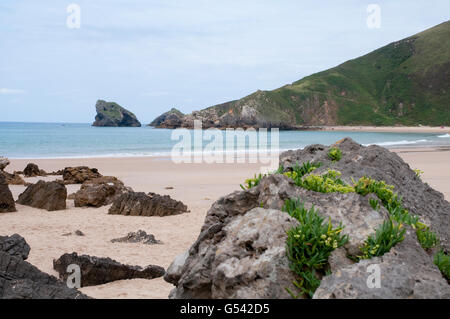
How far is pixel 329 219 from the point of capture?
11.3 ft

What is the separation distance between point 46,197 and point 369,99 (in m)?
184

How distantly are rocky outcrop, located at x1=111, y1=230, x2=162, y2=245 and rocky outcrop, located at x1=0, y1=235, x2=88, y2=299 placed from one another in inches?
113

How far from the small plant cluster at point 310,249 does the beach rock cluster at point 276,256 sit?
0.06 metres

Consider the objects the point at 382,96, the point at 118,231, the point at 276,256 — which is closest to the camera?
the point at 276,256

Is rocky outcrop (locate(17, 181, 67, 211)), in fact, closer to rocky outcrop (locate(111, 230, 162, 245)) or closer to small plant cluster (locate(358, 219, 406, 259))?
rocky outcrop (locate(111, 230, 162, 245))

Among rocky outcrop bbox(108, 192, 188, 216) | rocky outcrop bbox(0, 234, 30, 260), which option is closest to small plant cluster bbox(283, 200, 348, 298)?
rocky outcrop bbox(0, 234, 30, 260)

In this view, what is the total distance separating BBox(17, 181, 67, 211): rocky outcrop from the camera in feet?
40.0

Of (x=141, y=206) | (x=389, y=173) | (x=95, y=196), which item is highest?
(x=389, y=173)

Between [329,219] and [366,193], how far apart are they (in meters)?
0.86

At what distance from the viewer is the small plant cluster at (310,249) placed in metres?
3.15

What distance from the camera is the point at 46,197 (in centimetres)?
1237

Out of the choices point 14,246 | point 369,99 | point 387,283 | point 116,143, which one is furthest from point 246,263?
point 369,99

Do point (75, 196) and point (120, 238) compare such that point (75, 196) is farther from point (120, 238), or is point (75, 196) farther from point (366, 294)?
point (366, 294)

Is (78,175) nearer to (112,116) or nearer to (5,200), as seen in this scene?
(5,200)
